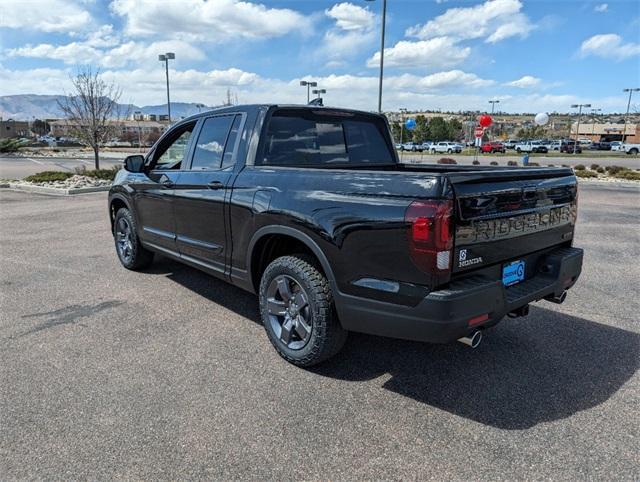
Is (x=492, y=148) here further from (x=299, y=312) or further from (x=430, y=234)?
(x=430, y=234)

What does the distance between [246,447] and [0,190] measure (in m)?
16.8

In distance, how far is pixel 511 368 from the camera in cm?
342

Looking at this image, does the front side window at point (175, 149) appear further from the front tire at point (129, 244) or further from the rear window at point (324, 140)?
the rear window at point (324, 140)

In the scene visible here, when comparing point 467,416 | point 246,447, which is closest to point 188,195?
point 246,447

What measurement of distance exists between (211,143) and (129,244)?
7.37 feet

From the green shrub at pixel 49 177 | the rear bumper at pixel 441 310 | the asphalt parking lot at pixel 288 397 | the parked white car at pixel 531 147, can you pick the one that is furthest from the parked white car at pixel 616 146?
the rear bumper at pixel 441 310

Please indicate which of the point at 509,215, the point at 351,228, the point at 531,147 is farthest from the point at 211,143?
the point at 531,147

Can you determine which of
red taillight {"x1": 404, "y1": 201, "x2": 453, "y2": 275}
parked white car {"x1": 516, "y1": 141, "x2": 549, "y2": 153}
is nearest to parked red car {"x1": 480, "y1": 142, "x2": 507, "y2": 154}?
parked white car {"x1": 516, "y1": 141, "x2": 549, "y2": 153}

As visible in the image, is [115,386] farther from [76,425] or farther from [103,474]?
[103,474]

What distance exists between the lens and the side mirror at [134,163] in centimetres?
508

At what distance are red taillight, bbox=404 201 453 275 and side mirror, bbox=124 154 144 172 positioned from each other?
362 centimetres

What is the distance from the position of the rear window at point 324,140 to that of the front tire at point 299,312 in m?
0.99

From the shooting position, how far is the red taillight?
2518 millimetres

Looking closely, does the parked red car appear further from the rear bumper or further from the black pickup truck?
the rear bumper
